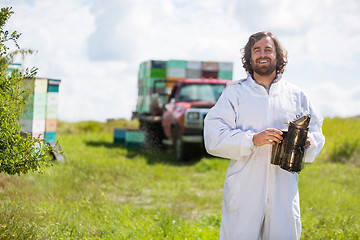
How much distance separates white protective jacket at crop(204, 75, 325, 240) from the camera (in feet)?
11.6

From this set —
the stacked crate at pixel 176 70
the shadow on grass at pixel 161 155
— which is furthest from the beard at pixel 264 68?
the stacked crate at pixel 176 70

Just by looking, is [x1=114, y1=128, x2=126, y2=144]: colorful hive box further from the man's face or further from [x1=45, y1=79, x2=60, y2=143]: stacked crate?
the man's face

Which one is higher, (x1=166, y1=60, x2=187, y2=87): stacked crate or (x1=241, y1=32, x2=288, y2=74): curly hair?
(x1=166, y1=60, x2=187, y2=87): stacked crate

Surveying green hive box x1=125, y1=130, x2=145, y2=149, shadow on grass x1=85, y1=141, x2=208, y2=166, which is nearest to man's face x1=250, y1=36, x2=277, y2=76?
shadow on grass x1=85, y1=141, x2=208, y2=166

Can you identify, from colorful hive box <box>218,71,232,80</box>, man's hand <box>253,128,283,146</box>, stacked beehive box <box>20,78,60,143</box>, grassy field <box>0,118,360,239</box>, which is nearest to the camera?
man's hand <box>253,128,283,146</box>

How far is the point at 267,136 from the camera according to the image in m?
3.43

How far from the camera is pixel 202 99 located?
41.7 ft

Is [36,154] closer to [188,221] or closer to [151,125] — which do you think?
[188,221]

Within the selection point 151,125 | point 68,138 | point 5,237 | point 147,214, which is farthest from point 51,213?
point 68,138

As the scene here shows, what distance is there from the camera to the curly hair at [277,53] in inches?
152

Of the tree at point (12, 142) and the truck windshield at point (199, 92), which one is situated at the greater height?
the truck windshield at point (199, 92)

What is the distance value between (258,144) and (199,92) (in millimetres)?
9371

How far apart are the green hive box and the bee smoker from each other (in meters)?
11.1

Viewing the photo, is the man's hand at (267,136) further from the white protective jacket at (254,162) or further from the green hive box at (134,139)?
the green hive box at (134,139)
